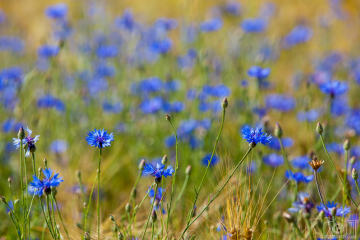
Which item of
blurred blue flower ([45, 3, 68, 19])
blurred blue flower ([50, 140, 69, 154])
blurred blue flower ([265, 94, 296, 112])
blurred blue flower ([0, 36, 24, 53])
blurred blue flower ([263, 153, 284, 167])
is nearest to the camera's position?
blurred blue flower ([263, 153, 284, 167])

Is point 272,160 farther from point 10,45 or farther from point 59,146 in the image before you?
point 10,45

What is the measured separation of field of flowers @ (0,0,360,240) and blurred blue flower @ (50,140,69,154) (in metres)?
0.02

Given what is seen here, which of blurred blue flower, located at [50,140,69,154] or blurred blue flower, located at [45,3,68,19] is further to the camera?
blurred blue flower, located at [45,3,68,19]

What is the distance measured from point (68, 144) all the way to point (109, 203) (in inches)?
29.7

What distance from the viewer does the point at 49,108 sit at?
296cm

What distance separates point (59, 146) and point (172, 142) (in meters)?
0.94

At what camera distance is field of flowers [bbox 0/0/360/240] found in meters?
1.29

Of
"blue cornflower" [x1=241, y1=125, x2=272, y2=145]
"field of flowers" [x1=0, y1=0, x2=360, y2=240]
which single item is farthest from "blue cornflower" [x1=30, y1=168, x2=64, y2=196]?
"blue cornflower" [x1=241, y1=125, x2=272, y2=145]

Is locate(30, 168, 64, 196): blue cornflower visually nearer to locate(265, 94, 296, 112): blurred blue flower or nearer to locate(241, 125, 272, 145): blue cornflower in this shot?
locate(241, 125, 272, 145): blue cornflower

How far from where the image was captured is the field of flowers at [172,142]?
129 centimetres

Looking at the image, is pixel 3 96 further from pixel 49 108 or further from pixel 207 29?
pixel 207 29

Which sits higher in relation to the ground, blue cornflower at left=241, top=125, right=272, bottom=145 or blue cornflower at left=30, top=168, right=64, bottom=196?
blue cornflower at left=241, top=125, right=272, bottom=145

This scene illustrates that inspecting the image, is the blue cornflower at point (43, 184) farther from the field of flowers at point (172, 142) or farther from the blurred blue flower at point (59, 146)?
the blurred blue flower at point (59, 146)

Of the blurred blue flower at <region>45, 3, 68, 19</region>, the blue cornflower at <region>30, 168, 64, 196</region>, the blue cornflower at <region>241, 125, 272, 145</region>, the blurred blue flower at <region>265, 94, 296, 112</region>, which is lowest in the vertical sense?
the blue cornflower at <region>30, 168, 64, 196</region>
